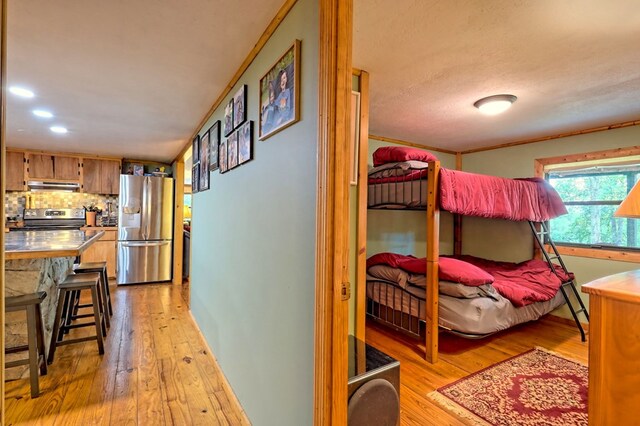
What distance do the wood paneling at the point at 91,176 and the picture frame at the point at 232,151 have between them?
13.7 feet

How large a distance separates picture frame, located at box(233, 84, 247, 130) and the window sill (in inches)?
158

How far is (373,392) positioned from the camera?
4.00 ft

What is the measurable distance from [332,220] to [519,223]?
3966 mm

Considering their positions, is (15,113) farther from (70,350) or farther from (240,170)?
(240,170)

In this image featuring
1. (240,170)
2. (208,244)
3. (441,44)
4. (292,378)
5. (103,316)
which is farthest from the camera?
(103,316)

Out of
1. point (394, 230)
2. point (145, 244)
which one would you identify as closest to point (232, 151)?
point (394, 230)

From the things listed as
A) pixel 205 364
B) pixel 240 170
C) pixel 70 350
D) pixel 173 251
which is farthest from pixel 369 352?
pixel 173 251

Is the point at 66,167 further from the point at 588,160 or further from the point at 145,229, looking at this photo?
the point at 588,160

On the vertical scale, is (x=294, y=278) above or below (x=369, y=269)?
above

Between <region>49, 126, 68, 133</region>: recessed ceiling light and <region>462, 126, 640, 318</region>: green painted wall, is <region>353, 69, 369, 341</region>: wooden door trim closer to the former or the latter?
<region>462, 126, 640, 318</region>: green painted wall

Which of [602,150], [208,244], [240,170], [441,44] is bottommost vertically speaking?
[208,244]

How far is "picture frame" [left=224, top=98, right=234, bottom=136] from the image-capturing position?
209 cm

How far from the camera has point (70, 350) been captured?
2598mm

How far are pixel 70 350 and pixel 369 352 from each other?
2.70 m
